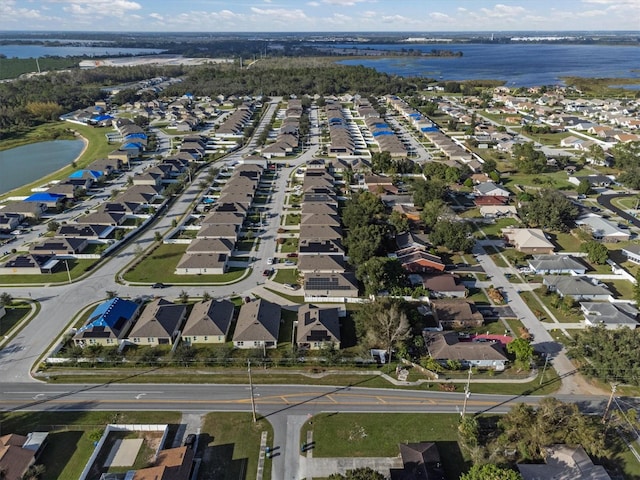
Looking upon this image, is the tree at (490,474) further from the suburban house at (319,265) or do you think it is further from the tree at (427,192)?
the tree at (427,192)

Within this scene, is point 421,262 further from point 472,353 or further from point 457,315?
point 472,353

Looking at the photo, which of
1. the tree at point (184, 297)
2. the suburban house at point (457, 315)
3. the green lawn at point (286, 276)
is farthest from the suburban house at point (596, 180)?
the tree at point (184, 297)

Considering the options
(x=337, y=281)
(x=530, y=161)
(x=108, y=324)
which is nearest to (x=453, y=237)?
(x=337, y=281)

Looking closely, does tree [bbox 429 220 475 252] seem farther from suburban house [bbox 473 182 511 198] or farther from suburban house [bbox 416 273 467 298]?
suburban house [bbox 473 182 511 198]

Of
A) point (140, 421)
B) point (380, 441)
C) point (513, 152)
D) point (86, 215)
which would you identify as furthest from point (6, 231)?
point (513, 152)

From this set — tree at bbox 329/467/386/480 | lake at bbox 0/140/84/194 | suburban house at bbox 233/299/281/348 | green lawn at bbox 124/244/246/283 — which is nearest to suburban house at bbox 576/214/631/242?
suburban house at bbox 233/299/281/348
